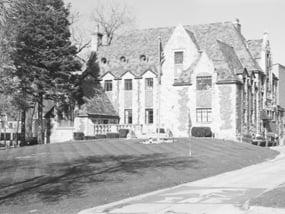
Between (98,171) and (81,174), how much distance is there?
109 centimetres

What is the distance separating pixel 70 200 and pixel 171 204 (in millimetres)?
3421

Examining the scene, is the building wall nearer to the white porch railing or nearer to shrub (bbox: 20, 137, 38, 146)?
the white porch railing

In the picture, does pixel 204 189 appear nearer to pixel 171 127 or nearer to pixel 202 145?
pixel 202 145

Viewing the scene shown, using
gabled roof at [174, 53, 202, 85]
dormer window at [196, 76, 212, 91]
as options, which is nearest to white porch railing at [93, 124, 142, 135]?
gabled roof at [174, 53, 202, 85]

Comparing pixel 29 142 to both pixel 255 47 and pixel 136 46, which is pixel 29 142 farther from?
pixel 255 47

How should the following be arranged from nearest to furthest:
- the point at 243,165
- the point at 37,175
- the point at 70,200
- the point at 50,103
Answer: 1. the point at 70,200
2. the point at 37,175
3. the point at 243,165
4. the point at 50,103

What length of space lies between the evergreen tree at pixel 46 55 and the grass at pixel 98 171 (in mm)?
14331

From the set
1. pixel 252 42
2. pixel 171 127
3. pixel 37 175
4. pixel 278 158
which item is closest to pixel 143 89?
pixel 171 127

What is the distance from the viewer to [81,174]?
2209 cm

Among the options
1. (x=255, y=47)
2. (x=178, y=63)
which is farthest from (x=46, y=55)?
(x=255, y=47)

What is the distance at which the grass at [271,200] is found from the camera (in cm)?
1389

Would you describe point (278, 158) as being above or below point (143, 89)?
below

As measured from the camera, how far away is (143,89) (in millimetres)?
54625

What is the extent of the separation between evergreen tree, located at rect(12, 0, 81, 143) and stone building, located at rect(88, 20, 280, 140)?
8262 millimetres
